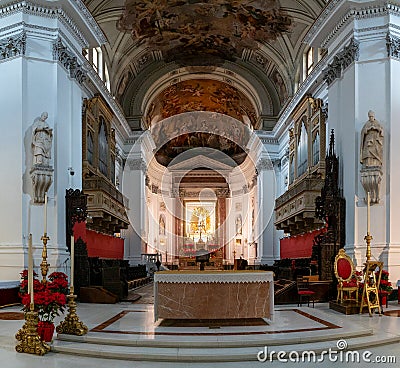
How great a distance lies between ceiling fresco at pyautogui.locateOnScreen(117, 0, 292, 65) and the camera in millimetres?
21141

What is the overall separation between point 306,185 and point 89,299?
7914 millimetres

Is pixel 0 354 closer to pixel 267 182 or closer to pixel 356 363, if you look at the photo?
pixel 356 363

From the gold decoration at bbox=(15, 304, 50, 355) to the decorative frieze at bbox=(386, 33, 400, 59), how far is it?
412 inches

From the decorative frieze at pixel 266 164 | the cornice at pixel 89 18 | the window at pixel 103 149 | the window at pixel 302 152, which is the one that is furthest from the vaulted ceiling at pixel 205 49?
the window at pixel 103 149

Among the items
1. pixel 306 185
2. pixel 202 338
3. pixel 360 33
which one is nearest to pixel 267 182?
pixel 306 185

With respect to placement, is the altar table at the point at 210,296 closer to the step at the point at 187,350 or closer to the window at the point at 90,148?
the step at the point at 187,350

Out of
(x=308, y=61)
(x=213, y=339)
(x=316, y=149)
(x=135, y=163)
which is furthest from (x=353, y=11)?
(x=135, y=163)

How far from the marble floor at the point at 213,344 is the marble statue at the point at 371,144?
15.4 ft

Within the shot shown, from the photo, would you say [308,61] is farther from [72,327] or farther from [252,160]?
[72,327]

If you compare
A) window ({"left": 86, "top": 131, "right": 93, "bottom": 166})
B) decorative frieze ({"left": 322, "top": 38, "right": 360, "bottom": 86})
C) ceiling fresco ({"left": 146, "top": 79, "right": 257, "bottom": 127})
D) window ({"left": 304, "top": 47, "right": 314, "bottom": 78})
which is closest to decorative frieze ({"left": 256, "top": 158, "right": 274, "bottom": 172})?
ceiling fresco ({"left": 146, "top": 79, "right": 257, "bottom": 127})

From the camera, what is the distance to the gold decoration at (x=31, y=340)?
725 centimetres

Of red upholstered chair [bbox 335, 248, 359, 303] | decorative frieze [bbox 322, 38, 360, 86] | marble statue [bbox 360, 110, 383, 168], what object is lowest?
red upholstered chair [bbox 335, 248, 359, 303]

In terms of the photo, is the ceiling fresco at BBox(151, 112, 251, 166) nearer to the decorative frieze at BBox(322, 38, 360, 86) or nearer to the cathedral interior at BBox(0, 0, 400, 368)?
the cathedral interior at BBox(0, 0, 400, 368)

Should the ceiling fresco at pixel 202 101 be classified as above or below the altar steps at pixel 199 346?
above
